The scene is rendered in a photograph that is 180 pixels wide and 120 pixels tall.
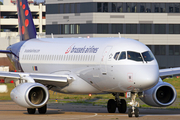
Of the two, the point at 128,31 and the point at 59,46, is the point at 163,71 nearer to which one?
the point at 59,46

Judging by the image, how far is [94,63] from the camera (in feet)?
77.2

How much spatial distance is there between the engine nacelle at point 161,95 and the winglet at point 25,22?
12.1 metres

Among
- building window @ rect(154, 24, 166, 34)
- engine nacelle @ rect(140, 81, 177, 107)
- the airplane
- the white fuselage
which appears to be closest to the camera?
the white fuselage

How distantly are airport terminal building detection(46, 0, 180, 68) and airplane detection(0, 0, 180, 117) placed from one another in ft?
141

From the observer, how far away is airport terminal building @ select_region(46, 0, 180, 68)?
7300 cm

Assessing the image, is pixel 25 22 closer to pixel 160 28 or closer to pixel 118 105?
pixel 118 105

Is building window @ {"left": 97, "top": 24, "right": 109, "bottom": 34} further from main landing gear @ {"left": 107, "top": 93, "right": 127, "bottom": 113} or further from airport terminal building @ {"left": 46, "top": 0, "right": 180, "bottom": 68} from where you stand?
main landing gear @ {"left": 107, "top": 93, "right": 127, "bottom": 113}

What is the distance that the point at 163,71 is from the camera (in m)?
26.9

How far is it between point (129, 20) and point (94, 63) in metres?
50.8

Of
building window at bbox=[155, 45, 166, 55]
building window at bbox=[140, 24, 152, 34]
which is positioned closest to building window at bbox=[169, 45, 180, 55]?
building window at bbox=[155, 45, 166, 55]

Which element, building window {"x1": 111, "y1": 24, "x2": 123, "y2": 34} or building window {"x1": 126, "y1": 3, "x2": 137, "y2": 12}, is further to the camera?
building window {"x1": 111, "y1": 24, "x2": 123, "y2": 34}

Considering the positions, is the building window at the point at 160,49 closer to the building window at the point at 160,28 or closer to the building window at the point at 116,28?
the building window at the point at 160,28

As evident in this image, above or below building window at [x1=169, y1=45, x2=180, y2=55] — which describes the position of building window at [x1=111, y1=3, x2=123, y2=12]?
above

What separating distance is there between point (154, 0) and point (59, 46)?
1888 inches
